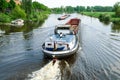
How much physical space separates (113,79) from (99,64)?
171 inches

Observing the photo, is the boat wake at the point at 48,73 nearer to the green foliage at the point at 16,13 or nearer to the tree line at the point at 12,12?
the tree line at the point at 12,12

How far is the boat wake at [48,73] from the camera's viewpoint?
770 inches

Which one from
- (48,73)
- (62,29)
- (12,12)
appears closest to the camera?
(48,73)

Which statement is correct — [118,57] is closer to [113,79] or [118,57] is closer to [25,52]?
[113,79]

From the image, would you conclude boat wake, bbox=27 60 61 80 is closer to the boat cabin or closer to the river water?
the river water

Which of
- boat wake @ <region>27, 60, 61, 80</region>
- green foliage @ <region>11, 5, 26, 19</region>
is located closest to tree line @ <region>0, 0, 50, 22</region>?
green foliage @ <region>11, 5, 26, 19</region>

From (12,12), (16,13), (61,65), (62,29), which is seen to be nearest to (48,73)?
(61,65)

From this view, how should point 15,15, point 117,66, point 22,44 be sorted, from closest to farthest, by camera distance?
point 117,66
point 22,44
point 15,15

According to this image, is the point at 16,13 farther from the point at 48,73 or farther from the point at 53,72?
the point at 48,73

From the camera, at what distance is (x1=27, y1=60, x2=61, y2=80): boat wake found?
19.6 metres

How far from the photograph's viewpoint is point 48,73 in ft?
67.8

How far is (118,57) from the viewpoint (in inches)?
1082

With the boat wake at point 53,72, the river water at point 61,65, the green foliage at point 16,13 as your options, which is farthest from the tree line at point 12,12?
the boat wake at point 53,72

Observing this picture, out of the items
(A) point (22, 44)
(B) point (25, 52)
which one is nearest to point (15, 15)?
(A) point (22, 44)
